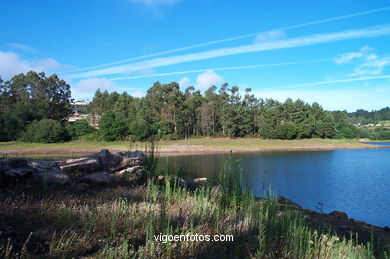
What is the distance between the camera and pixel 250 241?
11.8 ft

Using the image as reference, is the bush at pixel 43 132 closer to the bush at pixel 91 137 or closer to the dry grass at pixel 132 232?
the bush at pixel 91 137

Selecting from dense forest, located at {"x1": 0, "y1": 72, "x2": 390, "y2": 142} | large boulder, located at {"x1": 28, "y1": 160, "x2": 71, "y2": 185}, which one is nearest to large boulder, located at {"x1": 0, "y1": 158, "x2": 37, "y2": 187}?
large boulder, located at {"x1": 28, "y1": 160, "x2": 71, "y2": 185}

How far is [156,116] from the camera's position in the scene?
65.5 m

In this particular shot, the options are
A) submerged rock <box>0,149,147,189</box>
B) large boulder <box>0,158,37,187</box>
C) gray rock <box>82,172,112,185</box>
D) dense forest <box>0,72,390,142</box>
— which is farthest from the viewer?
dense forest <box>0,72,390,142</box>

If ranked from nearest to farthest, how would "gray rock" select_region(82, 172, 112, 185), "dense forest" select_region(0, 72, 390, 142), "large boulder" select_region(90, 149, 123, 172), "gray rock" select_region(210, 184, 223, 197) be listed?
"gray rock" select_region(210, 184, 223, 197) → "gray rock" select_region(82, 172, 112, 185) → "large boulder" select_region(90, 149, 123, 172) → "dense forest" select_region(0, 72, 390, 142)

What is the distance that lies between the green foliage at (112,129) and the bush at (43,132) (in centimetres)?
805

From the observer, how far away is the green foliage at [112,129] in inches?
2177

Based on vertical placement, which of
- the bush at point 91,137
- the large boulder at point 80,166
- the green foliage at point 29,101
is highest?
the green foliage at point 29,101

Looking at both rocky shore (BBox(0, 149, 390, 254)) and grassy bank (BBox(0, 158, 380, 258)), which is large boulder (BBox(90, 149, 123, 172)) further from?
grassy bank (BBox(0, 158, 380, 258))

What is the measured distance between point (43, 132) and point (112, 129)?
481 inches

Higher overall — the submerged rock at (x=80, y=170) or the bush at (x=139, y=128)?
the bush at (x=139, y=128)

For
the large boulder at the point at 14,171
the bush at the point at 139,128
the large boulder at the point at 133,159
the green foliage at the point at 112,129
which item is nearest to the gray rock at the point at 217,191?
the large boulder at the point at 133,159

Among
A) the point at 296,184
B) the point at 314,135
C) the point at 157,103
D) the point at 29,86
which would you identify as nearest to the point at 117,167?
the point at 296,184

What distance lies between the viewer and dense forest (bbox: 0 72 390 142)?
53.9 metres
